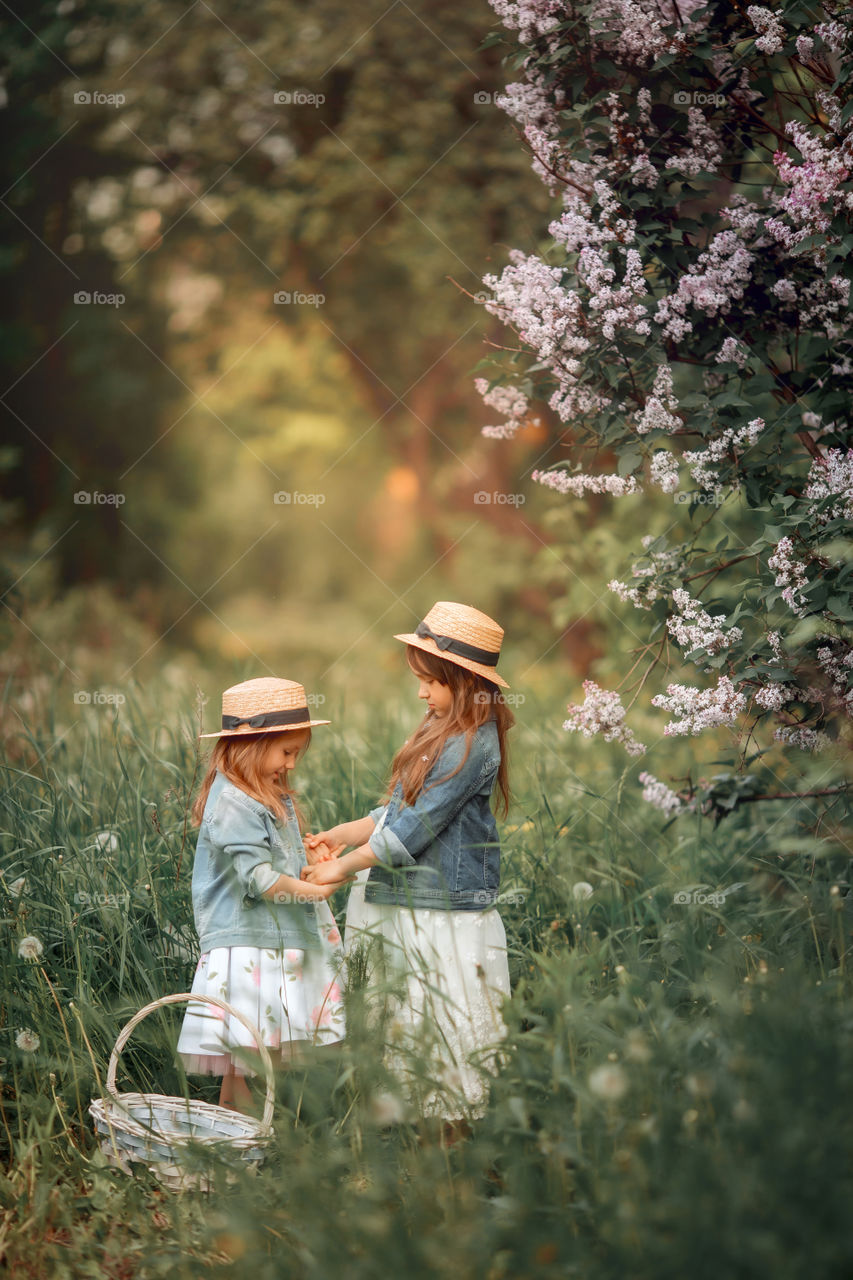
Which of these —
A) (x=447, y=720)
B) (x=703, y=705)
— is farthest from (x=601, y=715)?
(x=447, y=720)

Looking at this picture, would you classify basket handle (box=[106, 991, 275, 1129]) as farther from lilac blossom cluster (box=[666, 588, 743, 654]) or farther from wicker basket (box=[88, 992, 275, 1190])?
lilac blossom cluster (box=[666, 588, 743, 654])

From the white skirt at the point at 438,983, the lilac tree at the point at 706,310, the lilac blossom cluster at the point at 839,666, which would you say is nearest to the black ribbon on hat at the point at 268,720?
the white skirt at the point at 438,983

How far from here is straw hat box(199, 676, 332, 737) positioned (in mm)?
2639

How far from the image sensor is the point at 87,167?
24.7 feet

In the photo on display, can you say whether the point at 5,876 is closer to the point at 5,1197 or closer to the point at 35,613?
the point at 5,1197

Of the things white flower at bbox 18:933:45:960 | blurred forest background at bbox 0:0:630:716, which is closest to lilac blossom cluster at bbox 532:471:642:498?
white flower at bbox 18:933:45:960

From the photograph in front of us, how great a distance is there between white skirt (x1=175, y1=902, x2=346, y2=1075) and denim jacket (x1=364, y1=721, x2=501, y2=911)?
0.23m

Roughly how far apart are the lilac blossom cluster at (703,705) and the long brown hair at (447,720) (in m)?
0.40

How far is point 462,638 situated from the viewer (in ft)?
8.88

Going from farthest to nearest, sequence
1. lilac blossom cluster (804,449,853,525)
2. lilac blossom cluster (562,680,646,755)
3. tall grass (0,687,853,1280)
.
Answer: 1. lilac blossom cluster (562,680,646,755)
2. lilac blossom cluster (804,449,853,525)
3. tall grass (0,687,853,1280)

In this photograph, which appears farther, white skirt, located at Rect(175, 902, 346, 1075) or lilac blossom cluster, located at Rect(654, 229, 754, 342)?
lilac blossom cluster, located at Rect(654, 229, 754, 342)

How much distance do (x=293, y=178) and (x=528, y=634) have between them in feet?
11.7

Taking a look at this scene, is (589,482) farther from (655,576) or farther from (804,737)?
(804,737)

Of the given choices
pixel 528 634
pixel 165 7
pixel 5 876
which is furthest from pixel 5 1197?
pixel 165 7
